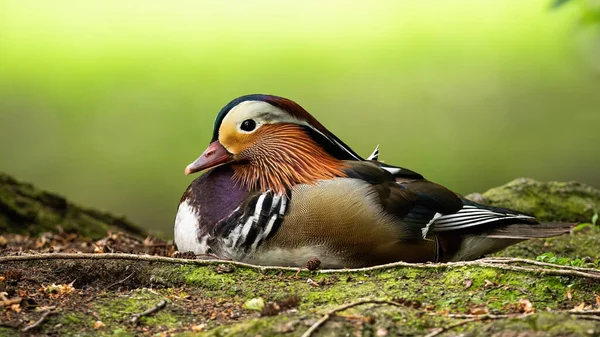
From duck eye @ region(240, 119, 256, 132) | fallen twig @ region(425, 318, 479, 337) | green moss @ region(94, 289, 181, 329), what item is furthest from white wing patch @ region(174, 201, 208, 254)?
fallen twig @ region(425, 318, 479, 337)

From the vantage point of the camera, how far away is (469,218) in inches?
154

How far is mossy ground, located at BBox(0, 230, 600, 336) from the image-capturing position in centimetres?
253

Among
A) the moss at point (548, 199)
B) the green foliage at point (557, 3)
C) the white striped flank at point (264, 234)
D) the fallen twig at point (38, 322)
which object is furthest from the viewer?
the moss at point (548, 199)

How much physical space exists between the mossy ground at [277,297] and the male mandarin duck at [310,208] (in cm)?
24

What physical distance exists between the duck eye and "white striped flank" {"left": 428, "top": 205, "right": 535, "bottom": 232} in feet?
3.20

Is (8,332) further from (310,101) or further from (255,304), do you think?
(310,101)

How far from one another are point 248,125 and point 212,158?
0.77ft

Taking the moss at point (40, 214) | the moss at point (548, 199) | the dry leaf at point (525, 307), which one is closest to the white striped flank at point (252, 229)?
the dry leaf at point (525, 307)

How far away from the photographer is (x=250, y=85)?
999 centimetres

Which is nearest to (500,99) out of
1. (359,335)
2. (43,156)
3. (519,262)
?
(43,156)

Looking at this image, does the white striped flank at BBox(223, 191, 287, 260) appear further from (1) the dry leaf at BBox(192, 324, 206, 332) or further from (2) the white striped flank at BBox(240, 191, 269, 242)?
(1) the dry leaf at BBox(192, 324, 206, 332)

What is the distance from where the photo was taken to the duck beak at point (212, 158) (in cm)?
391

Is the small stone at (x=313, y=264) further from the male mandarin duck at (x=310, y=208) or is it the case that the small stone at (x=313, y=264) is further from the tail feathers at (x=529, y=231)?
the tail feathers at (x=529, y=231)

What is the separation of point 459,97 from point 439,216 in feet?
21.6
